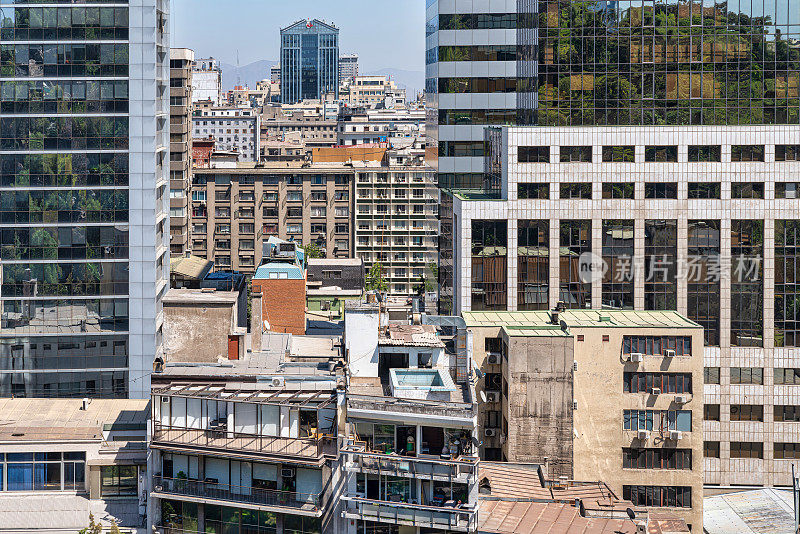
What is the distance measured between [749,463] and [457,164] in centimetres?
3312

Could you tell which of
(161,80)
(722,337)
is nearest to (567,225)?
(722,337)

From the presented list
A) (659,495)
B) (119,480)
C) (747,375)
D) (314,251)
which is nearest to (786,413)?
(747,375)

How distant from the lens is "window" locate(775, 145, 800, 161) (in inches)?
2928

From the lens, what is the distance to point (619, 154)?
7419 cm

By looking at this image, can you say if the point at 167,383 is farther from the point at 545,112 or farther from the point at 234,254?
the point at 234,254

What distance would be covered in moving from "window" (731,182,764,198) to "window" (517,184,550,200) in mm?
11952

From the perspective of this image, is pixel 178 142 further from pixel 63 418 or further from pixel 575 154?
pixel 63 418

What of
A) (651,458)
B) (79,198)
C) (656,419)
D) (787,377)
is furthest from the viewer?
(79,198)

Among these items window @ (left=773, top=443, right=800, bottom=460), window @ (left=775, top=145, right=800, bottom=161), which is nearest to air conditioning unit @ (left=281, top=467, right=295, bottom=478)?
window @ (left=773, top=443, right=800, bottom=460)

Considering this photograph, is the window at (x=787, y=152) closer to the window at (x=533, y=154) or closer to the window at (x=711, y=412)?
the window at (x=533, y=154)

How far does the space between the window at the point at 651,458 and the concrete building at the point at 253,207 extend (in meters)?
94.7

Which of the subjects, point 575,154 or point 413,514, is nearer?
point 413,514

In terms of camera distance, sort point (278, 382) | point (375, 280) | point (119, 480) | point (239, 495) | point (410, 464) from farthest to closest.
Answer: point (375, 280)
point (119, 480)
point (278, 382)
point (239, 495)
point (410, 464)

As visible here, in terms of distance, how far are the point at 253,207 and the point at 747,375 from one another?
90.7m
